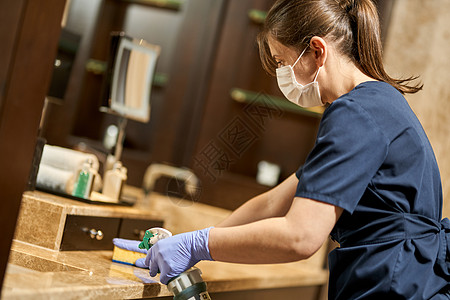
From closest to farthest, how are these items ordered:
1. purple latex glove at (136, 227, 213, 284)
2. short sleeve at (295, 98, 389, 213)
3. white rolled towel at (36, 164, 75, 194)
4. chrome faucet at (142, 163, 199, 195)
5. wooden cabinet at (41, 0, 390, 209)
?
A: short sleeve at (295, 98, 389, 213)
purple latex glove at (136, 227, 213, 284)
white rolled towel at (36, 164, 75, 194)
chrome faucet at (142, 163, 199, 195)
wooden cabinet at (41, 0, 390, 209)

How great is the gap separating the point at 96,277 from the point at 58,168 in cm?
55

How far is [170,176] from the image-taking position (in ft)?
8.34

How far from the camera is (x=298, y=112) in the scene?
2.76 metres

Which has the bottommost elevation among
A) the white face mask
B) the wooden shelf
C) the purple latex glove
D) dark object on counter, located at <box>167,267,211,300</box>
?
dark object on counter, located at <box>167,267,211,300</box>

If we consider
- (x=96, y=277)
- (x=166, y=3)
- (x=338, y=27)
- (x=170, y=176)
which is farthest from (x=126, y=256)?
(x=166, y=3)

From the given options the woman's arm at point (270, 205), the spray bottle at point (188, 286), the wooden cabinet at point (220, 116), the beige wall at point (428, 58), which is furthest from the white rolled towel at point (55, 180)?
the beige wall at point (428, 58)

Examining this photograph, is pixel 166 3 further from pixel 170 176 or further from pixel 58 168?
pixel 58 168

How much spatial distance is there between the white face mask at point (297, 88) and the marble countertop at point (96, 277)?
0.53 m

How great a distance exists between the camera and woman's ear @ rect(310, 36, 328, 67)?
4.13 feet

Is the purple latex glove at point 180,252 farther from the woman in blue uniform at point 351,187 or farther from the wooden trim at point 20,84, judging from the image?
the wooden trim at point 20,84

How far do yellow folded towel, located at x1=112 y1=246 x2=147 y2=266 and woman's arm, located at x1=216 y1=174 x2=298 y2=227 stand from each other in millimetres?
244

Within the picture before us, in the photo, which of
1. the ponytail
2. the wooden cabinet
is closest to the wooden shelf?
the wooden cabinet

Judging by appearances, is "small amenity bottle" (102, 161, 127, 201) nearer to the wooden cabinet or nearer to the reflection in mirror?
the reflection in mirror

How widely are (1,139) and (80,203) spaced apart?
683 mm
